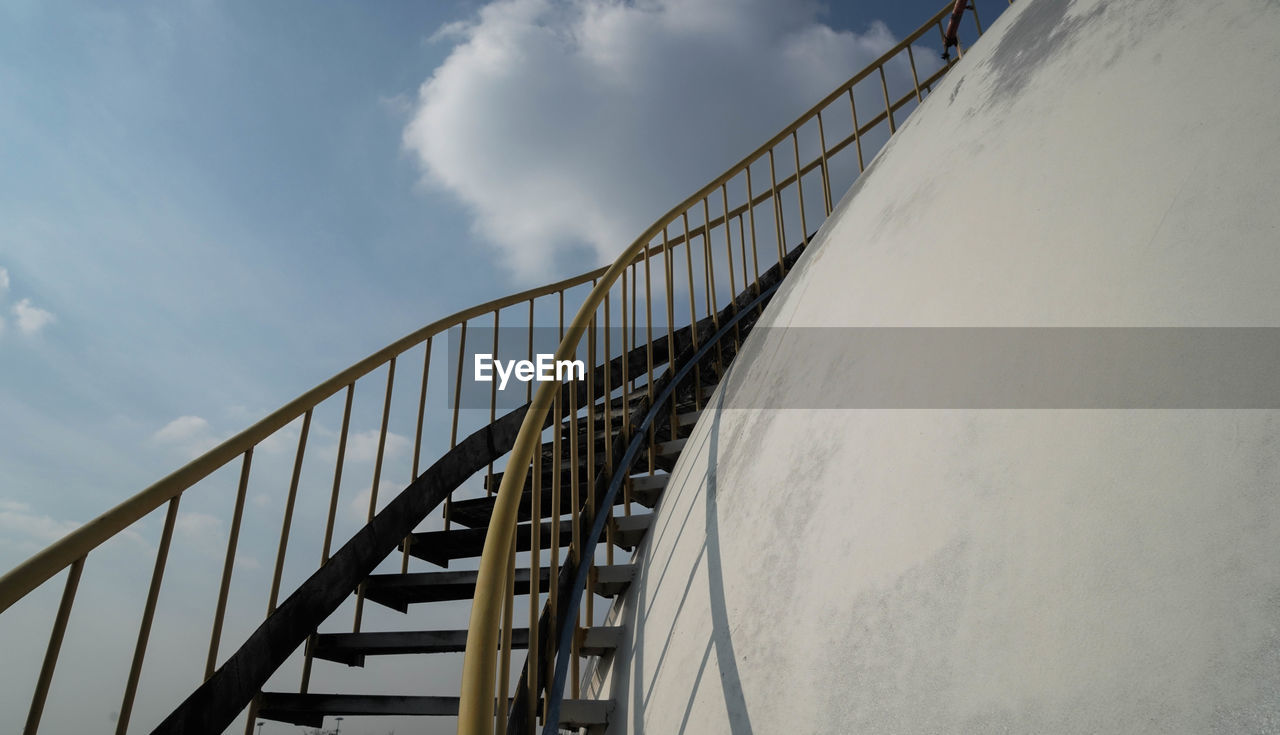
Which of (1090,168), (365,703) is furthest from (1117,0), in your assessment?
(365,703)

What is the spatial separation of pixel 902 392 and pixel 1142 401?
0.65 meters

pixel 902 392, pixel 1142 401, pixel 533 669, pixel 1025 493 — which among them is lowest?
pixel 533 669

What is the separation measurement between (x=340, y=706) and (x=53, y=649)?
1.19 metres

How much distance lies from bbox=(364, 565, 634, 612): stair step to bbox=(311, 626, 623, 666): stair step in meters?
0.23

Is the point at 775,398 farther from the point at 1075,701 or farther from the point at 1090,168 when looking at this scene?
the point at 1075,701

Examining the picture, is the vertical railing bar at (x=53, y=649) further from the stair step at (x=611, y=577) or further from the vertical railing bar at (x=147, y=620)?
the stair step at (x=611, y=577)

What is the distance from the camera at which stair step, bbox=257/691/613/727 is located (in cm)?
278

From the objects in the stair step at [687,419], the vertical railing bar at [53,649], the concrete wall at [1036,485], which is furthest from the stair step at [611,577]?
the vertical railing bar at [53,649]

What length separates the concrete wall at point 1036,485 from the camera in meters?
1.19

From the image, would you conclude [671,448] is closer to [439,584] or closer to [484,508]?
[484,508]

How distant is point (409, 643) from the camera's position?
10.1ft

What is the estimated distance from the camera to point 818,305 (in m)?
2.97

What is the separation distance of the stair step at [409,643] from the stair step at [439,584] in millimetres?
232

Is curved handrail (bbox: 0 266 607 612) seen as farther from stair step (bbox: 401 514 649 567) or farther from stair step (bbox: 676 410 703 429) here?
stair step (bbox: 676 410 703 429)
